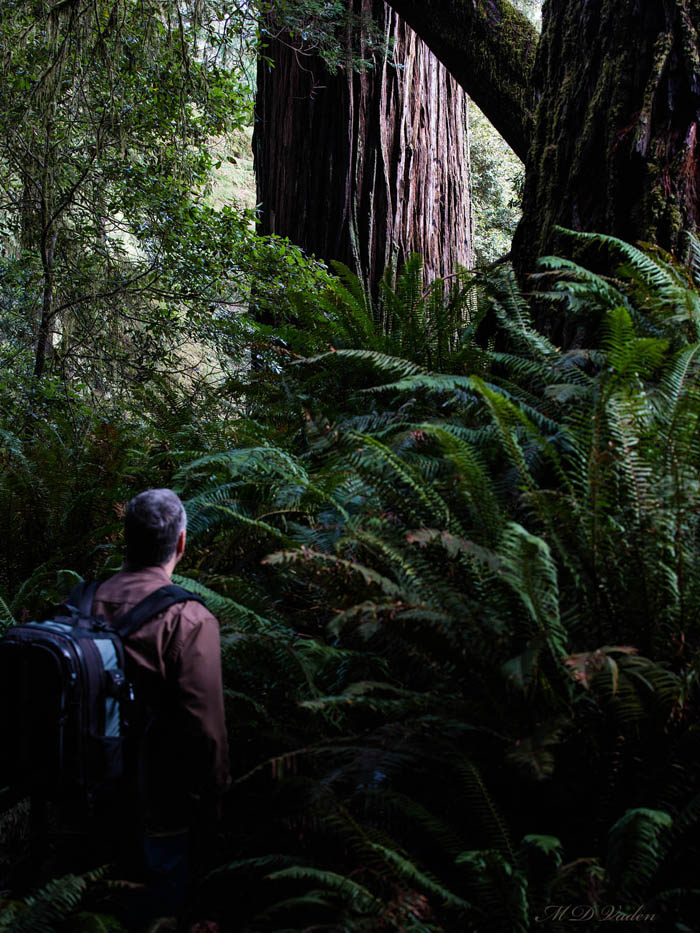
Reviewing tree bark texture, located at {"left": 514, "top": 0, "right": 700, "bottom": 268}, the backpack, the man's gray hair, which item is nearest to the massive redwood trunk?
tree bark texture, located at {"left": 514, "top": 0, "right": 700, "bottom": 268}

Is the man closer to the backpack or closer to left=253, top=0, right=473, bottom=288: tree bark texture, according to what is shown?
the backpack

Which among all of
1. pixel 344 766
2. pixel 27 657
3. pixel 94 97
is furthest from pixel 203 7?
pixel 344 766

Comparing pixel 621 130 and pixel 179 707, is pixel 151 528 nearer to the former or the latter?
pixel 179 707

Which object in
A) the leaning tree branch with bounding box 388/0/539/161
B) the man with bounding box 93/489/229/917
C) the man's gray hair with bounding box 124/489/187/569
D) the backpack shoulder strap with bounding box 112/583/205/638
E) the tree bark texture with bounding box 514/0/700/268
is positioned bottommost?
the man with bounding box 93/489/229/917

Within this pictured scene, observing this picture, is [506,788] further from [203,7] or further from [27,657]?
[203,7]

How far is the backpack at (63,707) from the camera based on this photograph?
1.75 meters

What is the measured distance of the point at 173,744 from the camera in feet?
6.29

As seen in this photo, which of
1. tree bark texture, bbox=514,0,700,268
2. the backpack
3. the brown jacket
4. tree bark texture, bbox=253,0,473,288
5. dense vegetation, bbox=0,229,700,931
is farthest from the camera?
tree bark texture, bbox=253,0,473,288

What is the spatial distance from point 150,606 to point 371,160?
452 centimetres

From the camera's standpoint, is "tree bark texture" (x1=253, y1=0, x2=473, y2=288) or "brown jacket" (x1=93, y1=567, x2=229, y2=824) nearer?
"brown jacket" (x1=93, y1=567, x2=229, y2=824)

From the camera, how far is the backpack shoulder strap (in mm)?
1927

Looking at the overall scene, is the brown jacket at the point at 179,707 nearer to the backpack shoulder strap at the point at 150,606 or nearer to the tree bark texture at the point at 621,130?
the backpack shoulder strap at the point at 150,606

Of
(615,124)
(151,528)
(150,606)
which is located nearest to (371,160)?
(615,124)

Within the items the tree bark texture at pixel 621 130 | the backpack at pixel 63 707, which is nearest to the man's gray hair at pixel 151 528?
the backpack at pixel 63 707
